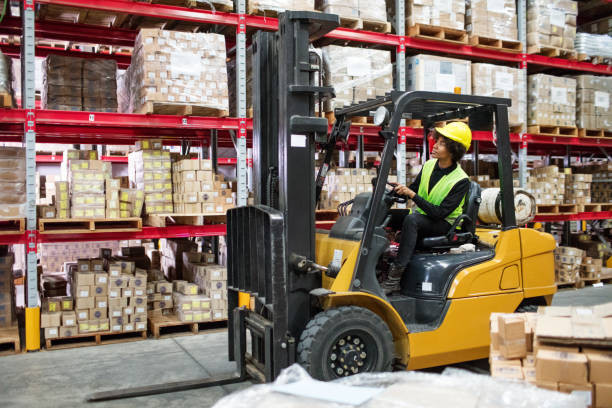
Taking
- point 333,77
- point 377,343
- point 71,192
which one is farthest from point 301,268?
point 333,77

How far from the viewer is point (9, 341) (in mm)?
5918

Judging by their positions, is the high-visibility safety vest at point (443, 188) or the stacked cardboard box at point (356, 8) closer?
the high-visibility safety vest at point (443, 188)

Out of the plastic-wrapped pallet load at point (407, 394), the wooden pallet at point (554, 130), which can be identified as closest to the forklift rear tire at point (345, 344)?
the plastic-wrapped pallet load at point (407, 394)

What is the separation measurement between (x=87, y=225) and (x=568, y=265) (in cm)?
782

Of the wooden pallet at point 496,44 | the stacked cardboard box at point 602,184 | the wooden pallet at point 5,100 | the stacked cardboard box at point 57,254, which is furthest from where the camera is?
the stacked cardboard box at point 57,254

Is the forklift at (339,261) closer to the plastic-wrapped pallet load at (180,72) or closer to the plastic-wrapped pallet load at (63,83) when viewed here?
the plastic-wrapped pallet load at (180,72)

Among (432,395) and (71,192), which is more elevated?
(71,192)

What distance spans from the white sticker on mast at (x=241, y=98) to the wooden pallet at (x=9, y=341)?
284 cm

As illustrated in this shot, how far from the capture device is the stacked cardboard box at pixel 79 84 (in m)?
6.58

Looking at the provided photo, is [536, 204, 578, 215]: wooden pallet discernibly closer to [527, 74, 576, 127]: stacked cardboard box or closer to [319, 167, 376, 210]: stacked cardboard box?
[527, 74, 576, 127]: stacked cardboard box

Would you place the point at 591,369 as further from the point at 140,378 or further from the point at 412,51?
the point at 412,51

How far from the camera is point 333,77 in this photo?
7.38 metres

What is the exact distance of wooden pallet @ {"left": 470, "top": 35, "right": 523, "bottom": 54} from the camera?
338 inches

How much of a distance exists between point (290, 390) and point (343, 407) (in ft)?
0.81
